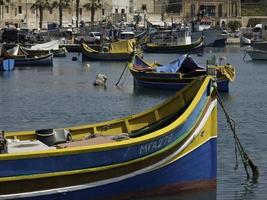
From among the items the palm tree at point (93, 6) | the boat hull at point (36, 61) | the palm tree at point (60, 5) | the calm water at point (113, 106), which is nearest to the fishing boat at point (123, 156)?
the calm water at point (113, 106)

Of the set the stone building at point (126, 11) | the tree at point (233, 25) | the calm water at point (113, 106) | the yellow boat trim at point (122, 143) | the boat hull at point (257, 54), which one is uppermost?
the stone building at point (126, 11)

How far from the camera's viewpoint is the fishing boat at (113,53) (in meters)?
77.9

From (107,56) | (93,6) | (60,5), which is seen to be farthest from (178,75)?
(93,6)

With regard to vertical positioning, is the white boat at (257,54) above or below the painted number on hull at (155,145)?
below

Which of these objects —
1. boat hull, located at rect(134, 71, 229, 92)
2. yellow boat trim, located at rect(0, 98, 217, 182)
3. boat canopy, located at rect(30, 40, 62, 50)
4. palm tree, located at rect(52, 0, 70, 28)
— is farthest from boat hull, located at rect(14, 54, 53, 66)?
palm tree, located at rect(52, 0, 70, 28)

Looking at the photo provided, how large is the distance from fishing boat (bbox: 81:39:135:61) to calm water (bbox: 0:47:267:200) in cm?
1132

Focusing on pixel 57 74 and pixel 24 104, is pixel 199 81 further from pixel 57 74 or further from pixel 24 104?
pixel 57 74

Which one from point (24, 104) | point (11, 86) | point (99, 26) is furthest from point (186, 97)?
point (99, 26)

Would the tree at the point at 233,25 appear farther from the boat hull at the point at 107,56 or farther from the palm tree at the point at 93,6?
the boat hull at the point at 107,56

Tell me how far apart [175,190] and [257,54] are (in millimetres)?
65287

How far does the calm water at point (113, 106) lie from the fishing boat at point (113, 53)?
11.3 meters

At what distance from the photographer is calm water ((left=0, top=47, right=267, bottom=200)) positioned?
66.2 ft

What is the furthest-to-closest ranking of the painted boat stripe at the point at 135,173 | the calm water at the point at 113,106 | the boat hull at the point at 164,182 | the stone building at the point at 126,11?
the stone building at the point at 126,11 < the calm water at the point at 113,106 < the boat hull at the point at 164,182 < the painted boat stripe at the point at 135,173

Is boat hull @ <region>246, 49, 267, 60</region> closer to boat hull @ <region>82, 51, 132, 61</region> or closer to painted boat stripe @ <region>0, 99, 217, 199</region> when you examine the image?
boat hull @ <region>82, 51, 132, 61</region>
